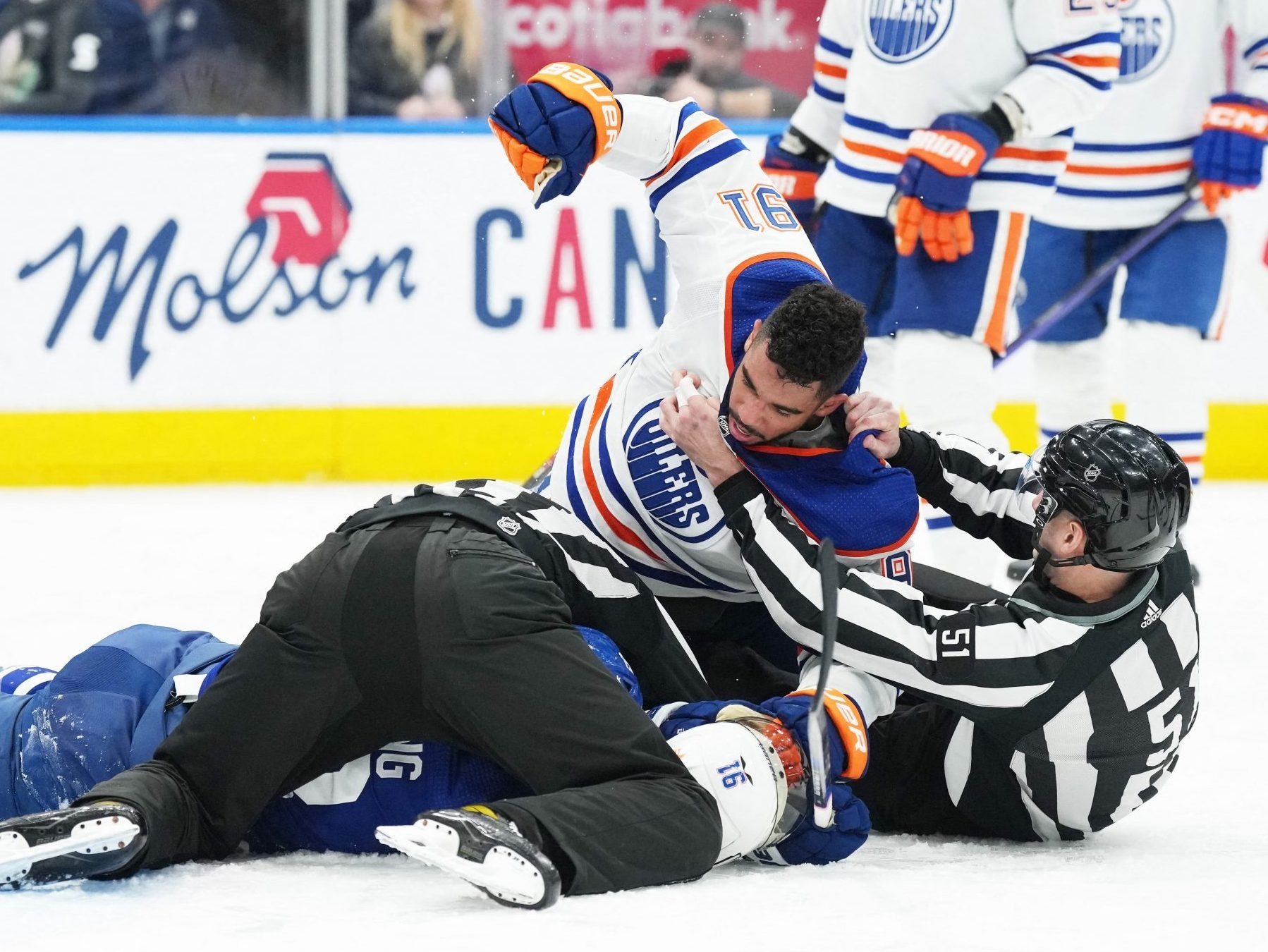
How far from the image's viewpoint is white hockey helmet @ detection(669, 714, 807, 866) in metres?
2.02

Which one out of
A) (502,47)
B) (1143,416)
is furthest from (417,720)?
(502,47)

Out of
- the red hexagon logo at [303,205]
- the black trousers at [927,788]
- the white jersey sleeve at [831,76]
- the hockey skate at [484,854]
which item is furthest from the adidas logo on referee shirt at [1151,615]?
the red hexagon logo at [303,205]

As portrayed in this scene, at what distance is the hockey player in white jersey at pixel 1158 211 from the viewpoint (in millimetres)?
4469

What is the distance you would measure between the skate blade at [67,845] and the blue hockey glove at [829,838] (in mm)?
715

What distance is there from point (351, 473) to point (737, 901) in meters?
3.86

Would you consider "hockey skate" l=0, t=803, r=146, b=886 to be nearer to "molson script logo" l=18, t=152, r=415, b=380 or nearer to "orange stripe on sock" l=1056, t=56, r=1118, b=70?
"orange stripe on sock" l=1056, t=56, r=1118, b=70

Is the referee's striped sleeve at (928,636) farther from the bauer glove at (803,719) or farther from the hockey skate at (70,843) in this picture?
the hockey skate at (70,843)

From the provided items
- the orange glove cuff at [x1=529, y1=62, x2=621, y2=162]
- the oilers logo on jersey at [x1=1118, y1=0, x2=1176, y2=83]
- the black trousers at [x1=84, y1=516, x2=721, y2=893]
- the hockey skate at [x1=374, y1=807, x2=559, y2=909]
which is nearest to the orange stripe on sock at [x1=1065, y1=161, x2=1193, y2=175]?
the oilers logo on jersey at [x1=1118, y1=0, x2=1176, y2=83]

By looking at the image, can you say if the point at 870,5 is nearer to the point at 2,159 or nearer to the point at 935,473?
the point at 935,473

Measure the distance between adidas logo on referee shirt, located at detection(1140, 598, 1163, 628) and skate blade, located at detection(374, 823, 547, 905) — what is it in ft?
2.59

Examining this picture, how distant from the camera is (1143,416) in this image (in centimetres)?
448

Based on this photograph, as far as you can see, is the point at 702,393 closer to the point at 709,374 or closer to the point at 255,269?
the point at 709,374

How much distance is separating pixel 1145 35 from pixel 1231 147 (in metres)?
0.38

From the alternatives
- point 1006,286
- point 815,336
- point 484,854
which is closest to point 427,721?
point 484,854
